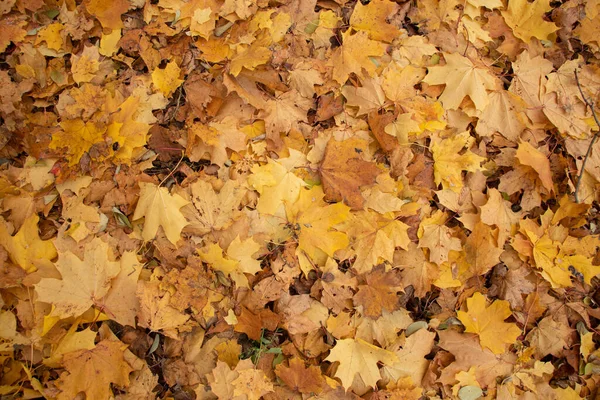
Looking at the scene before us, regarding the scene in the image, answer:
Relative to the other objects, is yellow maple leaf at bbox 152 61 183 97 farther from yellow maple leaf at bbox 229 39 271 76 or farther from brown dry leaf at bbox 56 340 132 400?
brown dry leaf at bbox 56 340 132 400

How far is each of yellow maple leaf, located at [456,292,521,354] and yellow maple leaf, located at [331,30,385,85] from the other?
124 cm

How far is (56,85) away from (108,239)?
2.79ft

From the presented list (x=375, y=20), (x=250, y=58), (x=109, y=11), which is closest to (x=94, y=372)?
(x=250, y=58)

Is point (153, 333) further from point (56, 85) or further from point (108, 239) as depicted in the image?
point (56, 85)

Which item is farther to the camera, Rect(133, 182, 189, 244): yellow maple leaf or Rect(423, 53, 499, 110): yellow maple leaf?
Rect(423, 53, 499, 110): yellow maple leaf

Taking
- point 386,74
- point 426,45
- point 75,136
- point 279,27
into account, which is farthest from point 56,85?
point 426,45

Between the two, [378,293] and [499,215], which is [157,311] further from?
[499,215]

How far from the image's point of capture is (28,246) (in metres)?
1.90

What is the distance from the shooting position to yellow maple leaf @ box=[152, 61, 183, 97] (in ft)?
7.01

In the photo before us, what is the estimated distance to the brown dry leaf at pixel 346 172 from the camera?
200 centimetres

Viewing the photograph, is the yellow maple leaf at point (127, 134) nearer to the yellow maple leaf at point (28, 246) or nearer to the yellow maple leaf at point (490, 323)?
the yellow maple leaf at point (28, 246)

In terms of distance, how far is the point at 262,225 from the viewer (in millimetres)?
2020

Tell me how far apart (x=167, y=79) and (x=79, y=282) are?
1.04m

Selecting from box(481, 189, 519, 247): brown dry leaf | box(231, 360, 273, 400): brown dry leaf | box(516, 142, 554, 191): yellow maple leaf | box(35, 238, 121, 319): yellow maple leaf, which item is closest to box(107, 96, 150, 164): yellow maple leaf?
box(35, 238, 121, 319): yellow maple leaf
